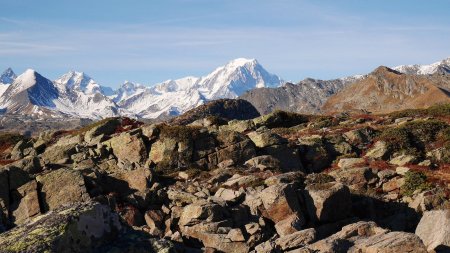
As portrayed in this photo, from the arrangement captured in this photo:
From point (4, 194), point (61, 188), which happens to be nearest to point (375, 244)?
point (61, 188)

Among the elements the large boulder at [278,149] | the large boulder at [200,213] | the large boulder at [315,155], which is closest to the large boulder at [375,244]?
the large boulder at [200,213]

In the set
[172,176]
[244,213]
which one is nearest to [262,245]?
[244,213]

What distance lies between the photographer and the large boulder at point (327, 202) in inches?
1002

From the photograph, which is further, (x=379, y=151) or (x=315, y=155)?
(x=379, y=151)

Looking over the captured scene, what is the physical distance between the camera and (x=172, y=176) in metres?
33.8

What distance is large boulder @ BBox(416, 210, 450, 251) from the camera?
21.0m

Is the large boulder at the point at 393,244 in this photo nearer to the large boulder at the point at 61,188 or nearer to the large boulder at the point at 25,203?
the large boulder at the point at 61,188

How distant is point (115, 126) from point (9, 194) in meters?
23.1

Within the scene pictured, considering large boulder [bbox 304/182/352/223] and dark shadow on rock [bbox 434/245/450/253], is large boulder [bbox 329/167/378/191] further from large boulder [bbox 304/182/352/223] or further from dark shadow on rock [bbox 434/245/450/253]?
dark shadow on rock [bbox 434/245/450/253]

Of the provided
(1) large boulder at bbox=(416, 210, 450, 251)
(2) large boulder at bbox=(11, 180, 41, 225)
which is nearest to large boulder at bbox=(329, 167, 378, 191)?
(1) large boulder at bbox=(416, 210, 450, 251)

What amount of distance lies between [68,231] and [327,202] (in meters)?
15.4

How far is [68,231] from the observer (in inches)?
587

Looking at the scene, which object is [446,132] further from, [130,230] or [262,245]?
[130,230]

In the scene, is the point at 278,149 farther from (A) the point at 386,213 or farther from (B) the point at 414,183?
(A) the point at 386,213
